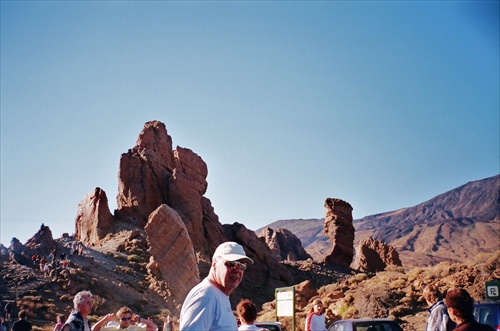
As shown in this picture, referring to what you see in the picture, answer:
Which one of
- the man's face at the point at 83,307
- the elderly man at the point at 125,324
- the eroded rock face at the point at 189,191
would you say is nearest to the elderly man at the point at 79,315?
the man's face at the point at 83,307

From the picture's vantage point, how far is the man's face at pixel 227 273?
13.4 ft

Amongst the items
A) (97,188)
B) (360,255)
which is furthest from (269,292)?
(97,188)

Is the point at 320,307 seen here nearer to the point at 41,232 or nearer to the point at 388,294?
the point at 388,294

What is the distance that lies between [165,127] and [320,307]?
6002cm

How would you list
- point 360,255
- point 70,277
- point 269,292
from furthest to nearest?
point 360,255
point 269,292
point 70,277

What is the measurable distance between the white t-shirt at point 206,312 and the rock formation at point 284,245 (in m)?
83.5

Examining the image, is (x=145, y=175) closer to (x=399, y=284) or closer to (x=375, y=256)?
(x=375, y=256)

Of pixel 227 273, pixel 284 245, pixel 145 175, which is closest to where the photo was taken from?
pixel 227 273

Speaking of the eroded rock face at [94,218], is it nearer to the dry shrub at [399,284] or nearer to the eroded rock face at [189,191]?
the eroded rock face at [189,191]

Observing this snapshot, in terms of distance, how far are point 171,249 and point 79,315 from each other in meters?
35.8

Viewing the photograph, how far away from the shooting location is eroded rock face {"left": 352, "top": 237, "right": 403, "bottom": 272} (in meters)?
66.1

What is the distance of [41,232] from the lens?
155 ft

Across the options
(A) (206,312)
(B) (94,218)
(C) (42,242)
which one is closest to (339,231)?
(B) (94,218)

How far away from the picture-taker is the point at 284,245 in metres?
90.8
